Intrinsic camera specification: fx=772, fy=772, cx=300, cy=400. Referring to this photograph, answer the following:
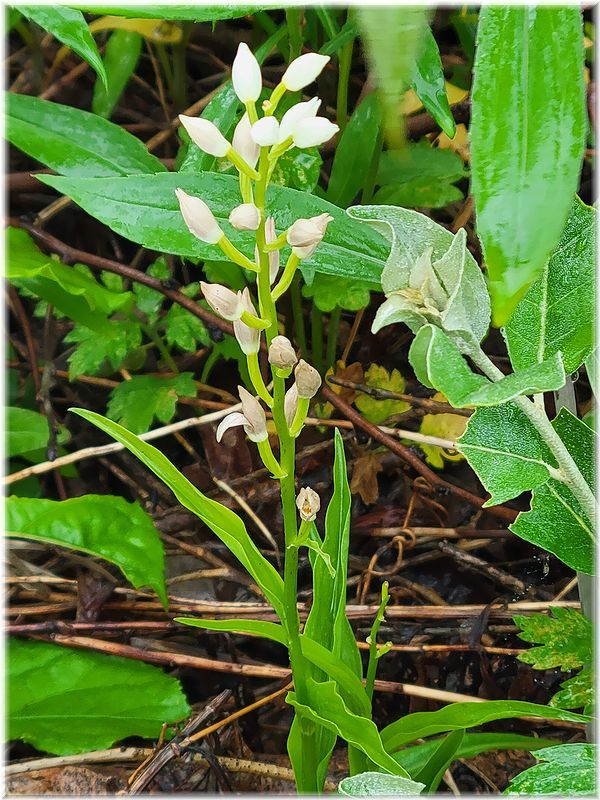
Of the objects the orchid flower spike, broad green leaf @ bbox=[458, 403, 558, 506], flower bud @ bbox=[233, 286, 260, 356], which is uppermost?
flower bud @ bbox=[233, 286, 260, 356]

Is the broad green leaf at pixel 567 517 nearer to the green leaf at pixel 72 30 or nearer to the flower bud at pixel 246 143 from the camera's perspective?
the flower bud at pixel 246 143

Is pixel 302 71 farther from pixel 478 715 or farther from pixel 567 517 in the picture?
pixel 478 715

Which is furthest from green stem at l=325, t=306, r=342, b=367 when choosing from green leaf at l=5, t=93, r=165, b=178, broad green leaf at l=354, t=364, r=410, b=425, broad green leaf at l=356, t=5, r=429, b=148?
broad green leaf at l=356, t=5, r=429, b=148

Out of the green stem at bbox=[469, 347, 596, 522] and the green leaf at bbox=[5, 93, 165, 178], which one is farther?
the green leaf at bbox=[5, 93, 165, 178]

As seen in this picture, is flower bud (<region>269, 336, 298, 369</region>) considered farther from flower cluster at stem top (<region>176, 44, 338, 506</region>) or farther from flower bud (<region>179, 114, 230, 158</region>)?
flower bud (<region>179, 114, 230, 158</region>)

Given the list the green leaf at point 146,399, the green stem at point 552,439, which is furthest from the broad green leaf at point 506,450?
the green leaf at point 146,399

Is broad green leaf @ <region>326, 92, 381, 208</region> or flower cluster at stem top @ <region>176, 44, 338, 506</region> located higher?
flower cluster at stem top @ <region>176, 44, 338, 506</region>
